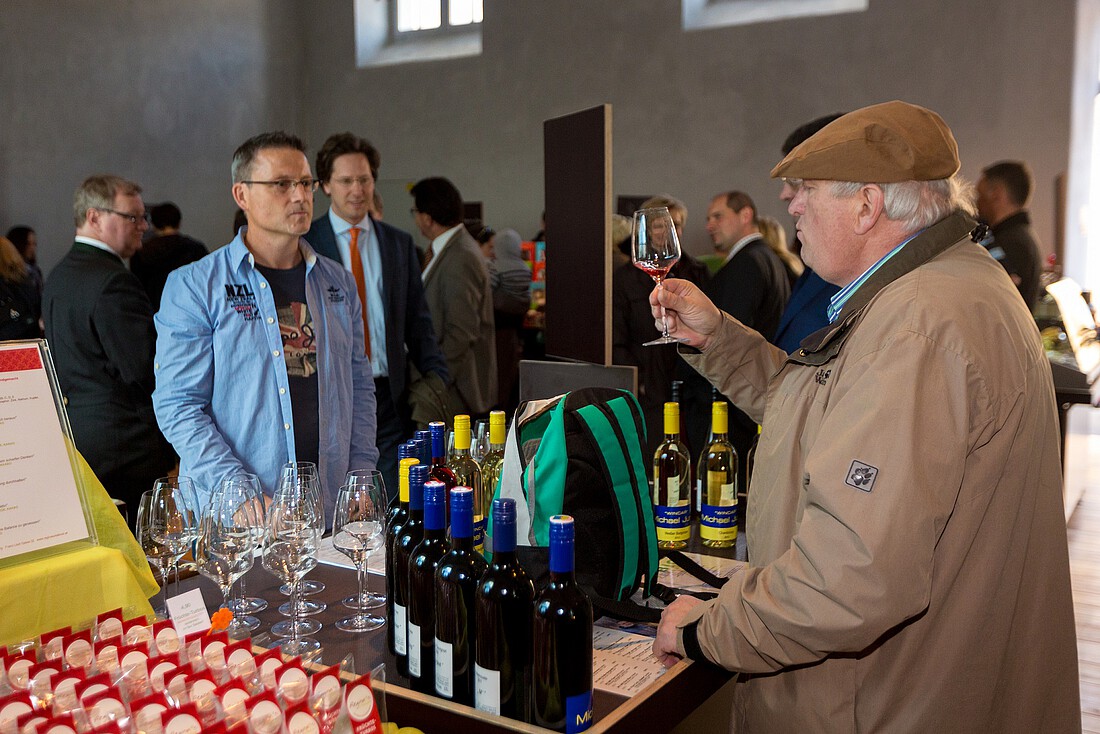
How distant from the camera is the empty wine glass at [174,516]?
1577 mm

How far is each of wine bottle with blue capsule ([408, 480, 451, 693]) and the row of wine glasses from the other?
0.81ft

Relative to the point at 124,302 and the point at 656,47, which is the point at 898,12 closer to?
the point at 656,47

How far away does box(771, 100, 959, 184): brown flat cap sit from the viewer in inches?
58.5

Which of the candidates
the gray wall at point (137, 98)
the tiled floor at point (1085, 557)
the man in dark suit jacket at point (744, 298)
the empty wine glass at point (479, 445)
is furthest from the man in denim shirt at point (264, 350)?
the gray wall at point (137, 98)

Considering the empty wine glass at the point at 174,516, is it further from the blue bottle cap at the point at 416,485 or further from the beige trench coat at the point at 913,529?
the beige trench coat at the point at 913,529

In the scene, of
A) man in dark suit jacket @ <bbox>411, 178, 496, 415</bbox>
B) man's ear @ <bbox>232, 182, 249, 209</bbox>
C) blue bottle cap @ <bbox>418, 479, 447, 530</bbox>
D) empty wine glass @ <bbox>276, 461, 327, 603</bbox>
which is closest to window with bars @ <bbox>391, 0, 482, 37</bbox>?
man in dark suit jacket @ <bbox>411, 178, 496, 415</bbox>

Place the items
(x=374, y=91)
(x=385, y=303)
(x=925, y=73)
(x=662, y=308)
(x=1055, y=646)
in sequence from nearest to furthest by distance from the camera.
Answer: (x=1055, y=646) < (x=662, y=308) < (x=385, y=303) < (x=925, y=73) < (x=374, y=91)

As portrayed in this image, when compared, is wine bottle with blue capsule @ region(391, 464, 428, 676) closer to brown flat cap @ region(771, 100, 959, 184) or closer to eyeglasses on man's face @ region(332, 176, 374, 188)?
brown flat cap @ region(771, 100, 959, 184)

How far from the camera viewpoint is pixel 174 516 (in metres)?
1.59

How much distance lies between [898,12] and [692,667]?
803 centimetres

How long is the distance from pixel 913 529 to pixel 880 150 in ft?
2.01

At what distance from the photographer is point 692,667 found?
1445 mm

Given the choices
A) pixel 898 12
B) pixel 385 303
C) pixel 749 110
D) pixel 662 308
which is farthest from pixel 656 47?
pixel 662 308

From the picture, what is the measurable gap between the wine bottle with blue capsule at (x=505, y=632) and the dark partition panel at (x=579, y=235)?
1.65 meters
